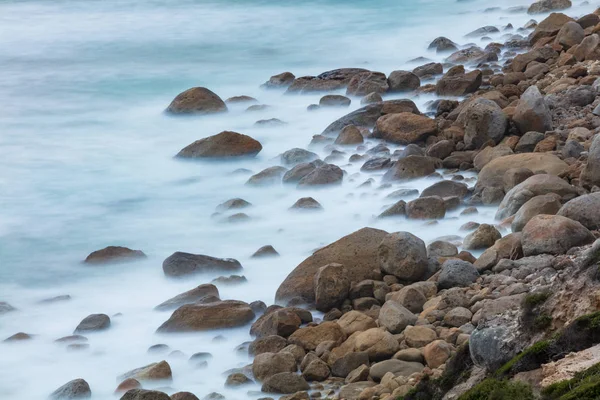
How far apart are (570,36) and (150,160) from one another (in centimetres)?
628

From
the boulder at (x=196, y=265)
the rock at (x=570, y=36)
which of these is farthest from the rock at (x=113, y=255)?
the rock at (x=570, y=36)

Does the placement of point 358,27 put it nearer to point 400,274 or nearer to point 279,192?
point 279,192

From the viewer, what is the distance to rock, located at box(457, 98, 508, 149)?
10133 millimetres

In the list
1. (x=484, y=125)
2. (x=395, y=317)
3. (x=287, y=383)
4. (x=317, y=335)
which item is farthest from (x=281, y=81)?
(x=287, y=383)

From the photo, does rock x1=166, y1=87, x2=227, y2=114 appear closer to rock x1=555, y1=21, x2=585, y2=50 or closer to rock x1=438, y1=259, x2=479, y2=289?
rock x1=555, y1=21, x2=585, y2=50

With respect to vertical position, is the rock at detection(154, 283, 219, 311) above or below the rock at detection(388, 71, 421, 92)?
below

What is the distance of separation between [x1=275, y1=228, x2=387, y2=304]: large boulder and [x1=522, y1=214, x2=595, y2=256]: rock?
1.29 metres

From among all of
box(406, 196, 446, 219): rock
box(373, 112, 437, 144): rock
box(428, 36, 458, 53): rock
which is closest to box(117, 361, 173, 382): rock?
box(406, 196, 446, 219): rock

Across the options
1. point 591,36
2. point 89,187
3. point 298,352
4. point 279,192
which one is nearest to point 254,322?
point 298,352

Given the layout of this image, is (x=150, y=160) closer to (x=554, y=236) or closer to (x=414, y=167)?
(x=414, y=167)

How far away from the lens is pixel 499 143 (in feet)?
33.2

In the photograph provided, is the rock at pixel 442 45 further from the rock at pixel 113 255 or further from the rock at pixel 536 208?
the rock at pixel 536 208

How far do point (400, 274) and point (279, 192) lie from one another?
360 cm

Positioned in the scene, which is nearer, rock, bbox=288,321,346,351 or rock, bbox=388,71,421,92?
rock, bbox=288,321,346,351
